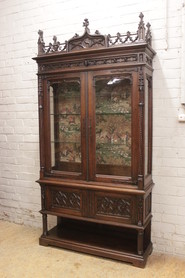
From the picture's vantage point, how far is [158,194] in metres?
2.72

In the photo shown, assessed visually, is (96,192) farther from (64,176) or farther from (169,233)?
(169,233)

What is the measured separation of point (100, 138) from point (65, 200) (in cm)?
75

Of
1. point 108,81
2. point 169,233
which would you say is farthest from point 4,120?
point 169,233

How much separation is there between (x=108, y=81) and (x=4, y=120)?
5.49 ft

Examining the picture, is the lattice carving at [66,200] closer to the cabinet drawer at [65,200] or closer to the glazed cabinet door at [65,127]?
the cabinet drawer at [65,200]

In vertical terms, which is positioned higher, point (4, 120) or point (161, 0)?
point (161, 0)

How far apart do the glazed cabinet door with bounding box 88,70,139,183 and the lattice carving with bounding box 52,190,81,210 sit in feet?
1.00

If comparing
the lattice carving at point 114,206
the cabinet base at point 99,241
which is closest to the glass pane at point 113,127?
the lattice carving at point 114,206

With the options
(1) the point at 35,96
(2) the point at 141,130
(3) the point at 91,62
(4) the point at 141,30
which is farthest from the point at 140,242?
(1) the point at 35,96

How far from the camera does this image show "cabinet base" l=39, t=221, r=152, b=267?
8.33 ft

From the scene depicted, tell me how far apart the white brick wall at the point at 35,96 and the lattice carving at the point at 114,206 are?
406 mm

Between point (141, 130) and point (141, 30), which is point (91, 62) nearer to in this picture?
point (141, 30)

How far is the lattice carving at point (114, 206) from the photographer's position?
249 cm

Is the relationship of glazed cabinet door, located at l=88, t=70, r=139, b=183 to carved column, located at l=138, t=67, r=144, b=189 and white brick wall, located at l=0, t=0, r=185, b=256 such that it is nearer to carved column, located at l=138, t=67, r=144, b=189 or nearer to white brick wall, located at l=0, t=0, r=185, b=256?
carved column, located at l=138, t=67, r=144, b=189
